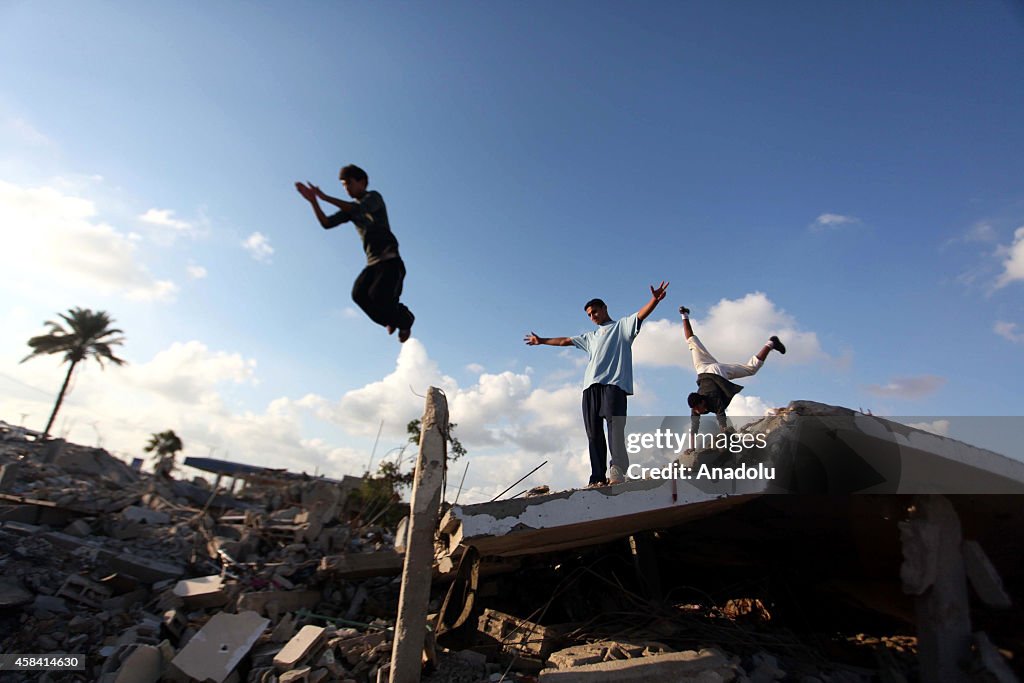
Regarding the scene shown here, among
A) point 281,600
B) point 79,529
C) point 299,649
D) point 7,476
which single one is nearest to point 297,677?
point 299,649

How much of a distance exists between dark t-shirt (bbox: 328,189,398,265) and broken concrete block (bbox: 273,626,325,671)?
3668 millimetres

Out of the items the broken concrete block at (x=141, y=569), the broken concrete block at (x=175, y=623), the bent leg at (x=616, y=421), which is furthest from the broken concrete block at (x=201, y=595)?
the bent leg at (x=616, y=421)

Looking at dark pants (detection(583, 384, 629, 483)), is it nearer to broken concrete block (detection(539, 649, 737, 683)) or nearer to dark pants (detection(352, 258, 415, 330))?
broken concrete block (detection(539, 649, 737, 683))

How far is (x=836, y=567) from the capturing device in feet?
19.1

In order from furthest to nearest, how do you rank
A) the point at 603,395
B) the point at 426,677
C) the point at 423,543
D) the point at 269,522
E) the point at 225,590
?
the point at 269,522, the point at 225,590, the point at 603,395, the point at 426,677, the point at 423,543

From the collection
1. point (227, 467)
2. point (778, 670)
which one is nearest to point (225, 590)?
point (778, 670)

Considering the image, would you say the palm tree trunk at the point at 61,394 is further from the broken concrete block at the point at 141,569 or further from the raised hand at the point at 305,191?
the raised hand at the point at 305,191

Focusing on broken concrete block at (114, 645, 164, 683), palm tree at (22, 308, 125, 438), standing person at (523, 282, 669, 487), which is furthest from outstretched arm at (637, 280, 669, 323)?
palm tree at (22, 308, 125, 438)

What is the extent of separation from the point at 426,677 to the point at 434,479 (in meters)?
1.45

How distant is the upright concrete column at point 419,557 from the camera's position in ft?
11.7

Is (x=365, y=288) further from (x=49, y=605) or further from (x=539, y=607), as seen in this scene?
(x=49, y=605)

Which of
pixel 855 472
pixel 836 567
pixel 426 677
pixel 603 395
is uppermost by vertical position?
pixel 603 395

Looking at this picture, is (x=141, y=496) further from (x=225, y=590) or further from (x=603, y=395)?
(x=603, y=395)

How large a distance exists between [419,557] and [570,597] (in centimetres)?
258
